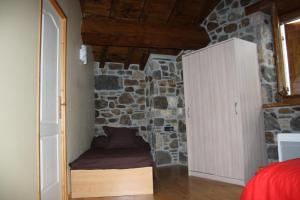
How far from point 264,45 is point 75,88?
2801 millimetres

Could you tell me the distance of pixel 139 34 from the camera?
3.50 metres

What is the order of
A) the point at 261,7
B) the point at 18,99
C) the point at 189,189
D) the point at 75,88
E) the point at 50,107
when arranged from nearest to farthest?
1. the point at 18,99
2. the point at 50,107
3. the point at 189,189
4. the point at 75,88
5. the point at 261,7

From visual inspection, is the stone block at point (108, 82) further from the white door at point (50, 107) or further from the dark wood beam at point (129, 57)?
the white door at point (50, 107)

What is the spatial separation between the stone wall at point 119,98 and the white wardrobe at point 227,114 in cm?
167

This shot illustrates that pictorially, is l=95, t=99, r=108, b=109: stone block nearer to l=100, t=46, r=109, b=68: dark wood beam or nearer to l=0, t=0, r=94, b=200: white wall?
l=100, t=46, r=109, b=68: dark wood beam

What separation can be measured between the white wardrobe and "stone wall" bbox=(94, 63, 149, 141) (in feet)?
5.49

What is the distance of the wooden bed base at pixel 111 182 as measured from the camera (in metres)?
2.62

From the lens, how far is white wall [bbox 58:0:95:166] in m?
2.73

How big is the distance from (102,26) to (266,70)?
8.27ft

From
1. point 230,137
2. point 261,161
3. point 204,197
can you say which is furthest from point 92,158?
point 261,161

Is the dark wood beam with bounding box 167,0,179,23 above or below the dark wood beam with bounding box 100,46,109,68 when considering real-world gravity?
above

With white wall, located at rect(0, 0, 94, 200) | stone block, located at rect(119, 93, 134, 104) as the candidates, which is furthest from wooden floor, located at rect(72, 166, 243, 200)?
stone block, located at rect(119, 93, 134, 104)

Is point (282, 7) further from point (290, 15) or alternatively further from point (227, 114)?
point (227, 114)

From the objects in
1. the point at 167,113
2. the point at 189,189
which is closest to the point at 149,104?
the point at 167,113
